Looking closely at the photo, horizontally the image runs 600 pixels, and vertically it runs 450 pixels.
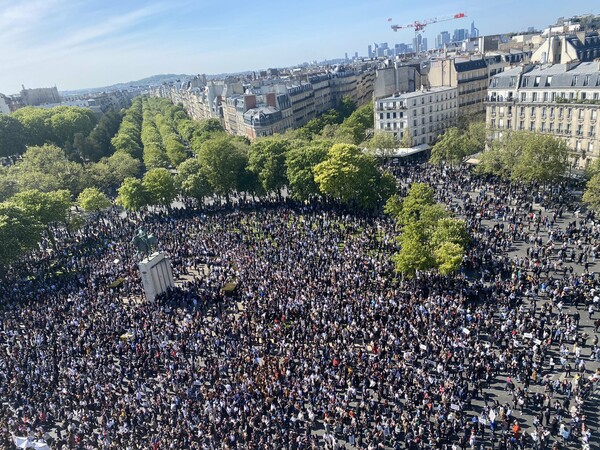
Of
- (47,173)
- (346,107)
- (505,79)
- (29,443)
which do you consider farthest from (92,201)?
(346,107)

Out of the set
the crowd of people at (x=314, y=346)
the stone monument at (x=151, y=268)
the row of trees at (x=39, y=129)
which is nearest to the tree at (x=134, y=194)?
the crowd of people at (x=314, y=346)

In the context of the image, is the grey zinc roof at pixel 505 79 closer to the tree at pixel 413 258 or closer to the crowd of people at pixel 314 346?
the crowd of people at pixel 314 346

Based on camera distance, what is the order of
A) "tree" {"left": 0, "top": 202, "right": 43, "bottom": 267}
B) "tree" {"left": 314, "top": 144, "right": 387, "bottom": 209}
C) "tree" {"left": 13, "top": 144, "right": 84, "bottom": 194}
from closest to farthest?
"tree" {"left": 0, "top": 202, "right": 43, "bottom": 267}, "tree" {"left": 314, "top": 144, "right": 387, "bottom": 209}, "tree" {"left": 13, "top": 144, "right": 84, "bottom": 194}

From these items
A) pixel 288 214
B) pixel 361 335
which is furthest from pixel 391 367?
pixel 288 214

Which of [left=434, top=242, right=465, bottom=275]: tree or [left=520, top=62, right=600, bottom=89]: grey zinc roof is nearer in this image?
[left=434, top=242, right=465, bottom=275]: tree

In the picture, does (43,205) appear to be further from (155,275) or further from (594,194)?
(594,194)

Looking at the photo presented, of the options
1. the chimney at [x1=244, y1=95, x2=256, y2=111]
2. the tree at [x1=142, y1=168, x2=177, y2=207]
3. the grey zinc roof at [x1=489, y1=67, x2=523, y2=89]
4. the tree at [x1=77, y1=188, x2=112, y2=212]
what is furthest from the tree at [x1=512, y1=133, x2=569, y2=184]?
the chimney at [x1=244, y1=95, x2=256, y2=111]

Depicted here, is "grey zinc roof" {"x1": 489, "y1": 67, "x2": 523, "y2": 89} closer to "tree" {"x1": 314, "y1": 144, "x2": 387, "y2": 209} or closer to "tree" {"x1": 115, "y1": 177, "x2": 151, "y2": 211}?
"tree" {"x1": 314, "y1": 144, "x2": 387, "y2": 209}
